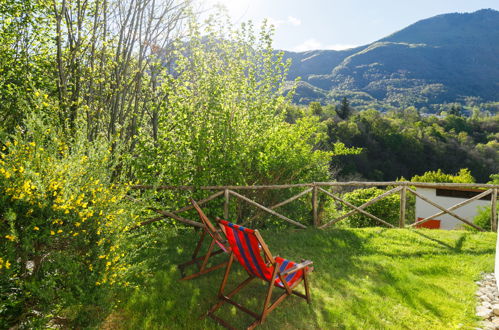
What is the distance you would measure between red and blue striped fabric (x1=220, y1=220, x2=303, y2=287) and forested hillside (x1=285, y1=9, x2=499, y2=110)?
75491 millimetres

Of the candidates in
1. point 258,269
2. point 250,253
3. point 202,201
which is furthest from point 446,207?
point 250,253

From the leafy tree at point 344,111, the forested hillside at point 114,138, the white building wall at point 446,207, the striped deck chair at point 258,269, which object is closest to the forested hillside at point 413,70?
the leafy tree at point 344,111

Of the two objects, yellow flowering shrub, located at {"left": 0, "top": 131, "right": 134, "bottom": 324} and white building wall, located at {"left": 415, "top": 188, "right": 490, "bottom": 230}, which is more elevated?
yellow flowering shrub, located at {"left": 0, "top": 131, "right": 134, "bottom": 324}

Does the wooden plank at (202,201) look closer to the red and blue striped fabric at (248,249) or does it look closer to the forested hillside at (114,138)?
the forested hillside at (114,138)

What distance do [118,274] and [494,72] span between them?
524 ft

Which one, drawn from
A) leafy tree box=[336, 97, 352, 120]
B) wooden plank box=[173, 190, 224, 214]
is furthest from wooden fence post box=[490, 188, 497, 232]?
leafy tree box=[336, 97, 352, 120]

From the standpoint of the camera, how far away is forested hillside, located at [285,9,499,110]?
102 m

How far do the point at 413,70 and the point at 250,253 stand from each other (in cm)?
14264

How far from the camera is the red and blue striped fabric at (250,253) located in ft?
9.93

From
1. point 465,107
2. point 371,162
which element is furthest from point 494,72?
point 371,162

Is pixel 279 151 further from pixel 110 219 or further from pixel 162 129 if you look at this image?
pixel 110 219

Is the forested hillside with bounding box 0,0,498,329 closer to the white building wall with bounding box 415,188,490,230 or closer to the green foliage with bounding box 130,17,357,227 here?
the green foliage with bounding box 130,17,357,227

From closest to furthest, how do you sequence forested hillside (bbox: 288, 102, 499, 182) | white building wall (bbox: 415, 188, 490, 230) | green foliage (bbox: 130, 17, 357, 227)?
1. green foliage (bbox: 130, 17, 357, 227)
2. white building wall (bbox: 415, 188, 490, 230)
3. forested hillside (bbox: 288, 102, 499, 182)

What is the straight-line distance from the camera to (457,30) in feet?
566
